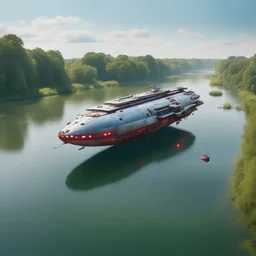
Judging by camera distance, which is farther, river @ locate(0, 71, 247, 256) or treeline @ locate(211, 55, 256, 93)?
treeline @ locate(211, 55, 256, 93)

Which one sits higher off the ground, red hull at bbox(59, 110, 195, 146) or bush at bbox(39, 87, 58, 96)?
red hull at bbox(59, 110, 195, 146)

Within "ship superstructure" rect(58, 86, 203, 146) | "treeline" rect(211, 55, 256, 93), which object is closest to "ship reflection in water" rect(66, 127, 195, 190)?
"ship superstructure" rect(58, 86, 203, 146)

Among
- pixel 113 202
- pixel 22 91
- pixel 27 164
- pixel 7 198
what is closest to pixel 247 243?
pixel 113 202

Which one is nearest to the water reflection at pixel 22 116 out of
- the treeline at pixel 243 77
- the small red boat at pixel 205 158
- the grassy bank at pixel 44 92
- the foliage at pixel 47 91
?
the grassy bank at pixel 44 92

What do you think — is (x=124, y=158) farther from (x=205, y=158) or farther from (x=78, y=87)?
(x=78, y=87)

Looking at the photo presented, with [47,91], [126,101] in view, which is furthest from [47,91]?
[126,101]

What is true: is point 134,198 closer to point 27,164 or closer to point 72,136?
point 72,136

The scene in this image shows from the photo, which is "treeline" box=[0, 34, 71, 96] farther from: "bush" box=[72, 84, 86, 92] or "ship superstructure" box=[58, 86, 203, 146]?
"ship superstructure" box=[58, 86, 203, 146]

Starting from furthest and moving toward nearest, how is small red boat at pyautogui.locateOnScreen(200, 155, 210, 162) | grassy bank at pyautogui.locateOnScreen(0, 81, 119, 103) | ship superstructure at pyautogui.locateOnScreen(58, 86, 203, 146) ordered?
grassy bank at pyautogui.locateOnScreen(0, 81, 119, 103)
small red boat at pyautogui.locateOnScreen(200, 155, 210, 162)
ship superstructure at pyautogui.locateOnScreen(58, 86, 203, 146)
